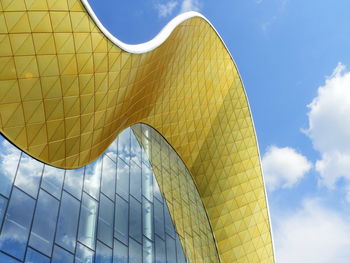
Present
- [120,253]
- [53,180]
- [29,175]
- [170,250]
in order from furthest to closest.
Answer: [170,250]
[120,253]
[53,180]
[29,175]

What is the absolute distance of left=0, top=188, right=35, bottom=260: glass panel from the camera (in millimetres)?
11141

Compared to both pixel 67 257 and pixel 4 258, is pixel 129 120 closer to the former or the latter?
pixel 67 257

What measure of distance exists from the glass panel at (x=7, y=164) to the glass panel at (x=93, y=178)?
11.3ft

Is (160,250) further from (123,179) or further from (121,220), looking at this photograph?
(123,179)

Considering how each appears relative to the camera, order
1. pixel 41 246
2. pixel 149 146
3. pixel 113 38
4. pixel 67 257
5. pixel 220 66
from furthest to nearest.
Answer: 1. pixel 220 66
2. pixel 149 146
3. pixel 113 38
4. pixel 67 257
5. pixel 41 246

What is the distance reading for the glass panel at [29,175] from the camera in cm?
1270

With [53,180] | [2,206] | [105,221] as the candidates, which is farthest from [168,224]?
[2,206]

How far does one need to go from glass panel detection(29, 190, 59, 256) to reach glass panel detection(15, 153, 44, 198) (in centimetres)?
36

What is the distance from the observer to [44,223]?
503 inches

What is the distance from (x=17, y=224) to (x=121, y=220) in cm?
626

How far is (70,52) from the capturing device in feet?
50.5

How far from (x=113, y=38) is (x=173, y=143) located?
40.3 feet

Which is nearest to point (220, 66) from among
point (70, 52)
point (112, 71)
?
point (112, 71)

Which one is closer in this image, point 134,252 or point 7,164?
point 7,164
